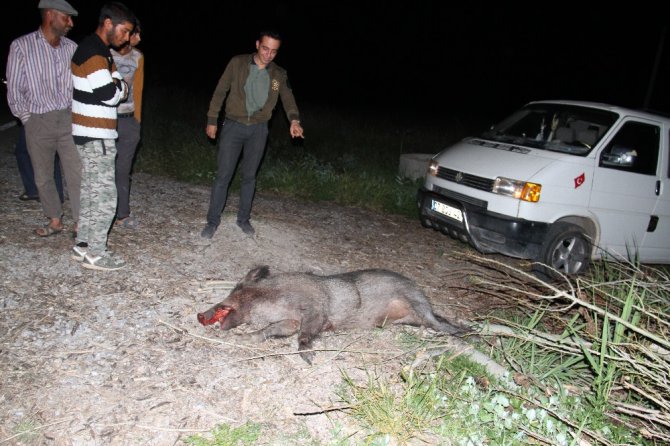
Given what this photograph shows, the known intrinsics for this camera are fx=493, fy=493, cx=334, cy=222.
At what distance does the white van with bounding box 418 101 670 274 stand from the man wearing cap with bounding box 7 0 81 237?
445 cm

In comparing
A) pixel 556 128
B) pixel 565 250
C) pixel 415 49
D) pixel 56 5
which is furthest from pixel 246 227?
pixel 415 49

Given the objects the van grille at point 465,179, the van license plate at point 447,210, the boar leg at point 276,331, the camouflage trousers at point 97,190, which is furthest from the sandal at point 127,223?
the van grille at point 465,179

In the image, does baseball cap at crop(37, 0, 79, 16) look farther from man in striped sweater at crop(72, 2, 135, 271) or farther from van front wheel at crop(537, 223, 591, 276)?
van front wheel at crop(537, 223, 591, 276)

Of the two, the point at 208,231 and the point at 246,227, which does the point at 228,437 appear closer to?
the point at 208,231

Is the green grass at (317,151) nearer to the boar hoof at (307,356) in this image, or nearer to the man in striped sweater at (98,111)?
the man in striped sweater at (98,111)

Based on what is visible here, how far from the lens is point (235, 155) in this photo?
235 inches

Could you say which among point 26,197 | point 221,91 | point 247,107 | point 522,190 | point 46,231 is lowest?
point 46,231

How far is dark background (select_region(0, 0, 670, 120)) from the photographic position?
28406 mm

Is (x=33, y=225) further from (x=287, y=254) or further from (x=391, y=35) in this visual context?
(x=391, y=35)

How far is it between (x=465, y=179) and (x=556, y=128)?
1579mm

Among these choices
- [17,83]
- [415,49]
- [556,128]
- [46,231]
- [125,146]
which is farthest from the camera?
[415,49]

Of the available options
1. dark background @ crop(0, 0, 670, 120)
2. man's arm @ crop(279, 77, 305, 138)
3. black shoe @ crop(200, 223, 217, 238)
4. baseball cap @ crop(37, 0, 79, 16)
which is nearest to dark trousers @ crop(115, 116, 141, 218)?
black shoe @ crop(200, 223, 217, 238)

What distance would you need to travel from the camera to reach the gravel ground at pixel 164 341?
324cm

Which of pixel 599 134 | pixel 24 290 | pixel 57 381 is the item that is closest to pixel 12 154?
pixel 24 290
